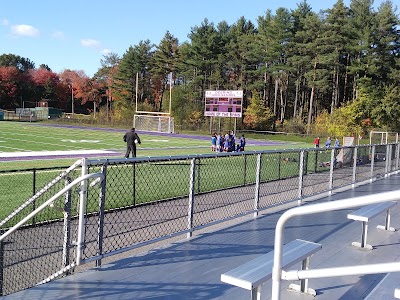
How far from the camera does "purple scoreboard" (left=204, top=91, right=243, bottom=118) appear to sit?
40.4 m

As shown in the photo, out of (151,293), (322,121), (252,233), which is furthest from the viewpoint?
(322,121)

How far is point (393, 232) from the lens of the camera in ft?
22.5

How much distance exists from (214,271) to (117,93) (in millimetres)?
82871

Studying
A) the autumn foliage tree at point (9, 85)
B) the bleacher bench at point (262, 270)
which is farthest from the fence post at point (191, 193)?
the autumn foliage tree at point (9, 85)

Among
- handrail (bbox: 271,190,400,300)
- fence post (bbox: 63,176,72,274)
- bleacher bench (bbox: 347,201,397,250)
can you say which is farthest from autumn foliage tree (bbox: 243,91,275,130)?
handrail (bbox: 271,190,400,300)

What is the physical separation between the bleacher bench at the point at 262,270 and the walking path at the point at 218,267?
45 centimetres

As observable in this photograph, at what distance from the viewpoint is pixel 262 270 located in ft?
11.5

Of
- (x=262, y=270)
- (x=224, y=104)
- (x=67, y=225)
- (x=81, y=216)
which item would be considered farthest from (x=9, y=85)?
(x=262, y=270)

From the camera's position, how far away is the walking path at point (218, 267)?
417 centimetres

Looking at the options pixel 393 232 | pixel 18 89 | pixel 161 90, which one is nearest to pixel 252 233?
pixel 393 232

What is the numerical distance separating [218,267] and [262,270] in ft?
5.11

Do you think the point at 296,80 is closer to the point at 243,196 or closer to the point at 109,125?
the point at 109,125

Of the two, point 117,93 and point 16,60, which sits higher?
point 16,60

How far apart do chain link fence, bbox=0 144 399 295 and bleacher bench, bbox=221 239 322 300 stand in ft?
5.69
